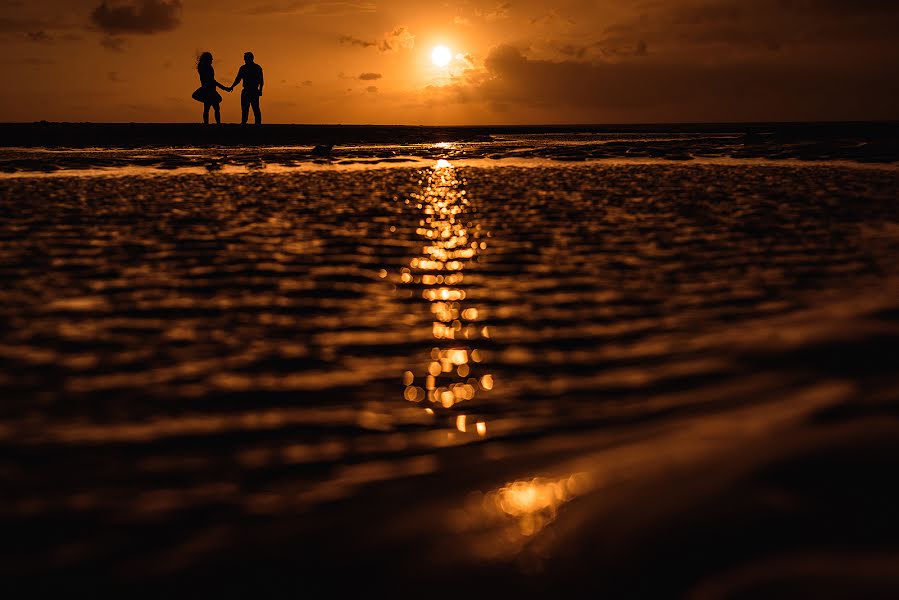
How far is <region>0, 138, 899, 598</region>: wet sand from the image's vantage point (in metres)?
2.48

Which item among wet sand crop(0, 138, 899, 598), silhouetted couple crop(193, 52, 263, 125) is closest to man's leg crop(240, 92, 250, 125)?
silhouetted couple crop(193, 52, 263, 125)

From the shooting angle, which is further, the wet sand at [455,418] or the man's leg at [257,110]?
the man's leg at [257,110]

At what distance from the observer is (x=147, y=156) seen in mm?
24422

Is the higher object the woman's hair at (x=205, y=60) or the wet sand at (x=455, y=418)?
the woman's hair at (x=205, y=60)

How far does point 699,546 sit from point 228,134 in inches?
1366

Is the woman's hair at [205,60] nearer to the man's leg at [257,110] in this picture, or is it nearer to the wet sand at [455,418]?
the man's leg at [257,110]

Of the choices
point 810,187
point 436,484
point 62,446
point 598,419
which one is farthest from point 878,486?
point 810,187

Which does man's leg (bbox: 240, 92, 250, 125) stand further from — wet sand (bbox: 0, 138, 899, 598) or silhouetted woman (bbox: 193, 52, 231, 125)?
wet sand (bbox: 0, 138, 899, 598)

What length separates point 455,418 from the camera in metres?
3.61

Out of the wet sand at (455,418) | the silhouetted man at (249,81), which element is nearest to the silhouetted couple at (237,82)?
the silhouetted man at (249,81)

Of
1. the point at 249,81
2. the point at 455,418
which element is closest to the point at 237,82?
the point at 249,81

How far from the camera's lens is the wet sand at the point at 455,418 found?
2.48 meters

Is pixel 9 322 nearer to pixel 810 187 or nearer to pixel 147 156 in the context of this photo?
pixel 810 187

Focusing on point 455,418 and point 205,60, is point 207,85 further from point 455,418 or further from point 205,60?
point 455,418
